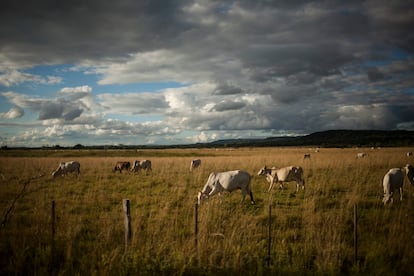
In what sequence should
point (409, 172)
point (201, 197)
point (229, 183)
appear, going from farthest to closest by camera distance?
point (409, 172) < point (229, 183) < point (201, 197)

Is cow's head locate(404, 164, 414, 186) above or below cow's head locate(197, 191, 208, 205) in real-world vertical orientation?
above

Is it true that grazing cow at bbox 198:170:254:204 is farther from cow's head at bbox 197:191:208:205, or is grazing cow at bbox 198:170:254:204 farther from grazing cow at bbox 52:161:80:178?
grazing cow at bbox 52:161:80:178

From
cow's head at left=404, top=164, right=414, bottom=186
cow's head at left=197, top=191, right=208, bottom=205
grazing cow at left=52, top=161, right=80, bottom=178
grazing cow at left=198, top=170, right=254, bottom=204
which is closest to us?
cow's head at left=197, top=191, right=208, bottom=205

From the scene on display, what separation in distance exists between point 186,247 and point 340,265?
3628 millimetres

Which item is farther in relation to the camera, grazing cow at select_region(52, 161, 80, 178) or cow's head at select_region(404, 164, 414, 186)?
grazing cow at select_region(52, 161, 80, 178)

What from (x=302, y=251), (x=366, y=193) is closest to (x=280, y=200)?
(x=366, y=193)

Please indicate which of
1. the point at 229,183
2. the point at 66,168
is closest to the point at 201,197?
A: the point at 229,183

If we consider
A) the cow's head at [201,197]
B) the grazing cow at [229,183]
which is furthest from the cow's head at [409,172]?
the cow's head at [201,197]

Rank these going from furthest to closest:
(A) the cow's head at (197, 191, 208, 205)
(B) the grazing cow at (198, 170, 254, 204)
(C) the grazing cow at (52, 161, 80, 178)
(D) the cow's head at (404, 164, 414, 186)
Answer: (C) the grazing cow at (52, 161, 80, 178), (D) the cow's head at (404, 164, 414, 186), (B) the grazing cow at (198, 170, 254, 204), (A) the cow's head at (197, 191, 208, 205)

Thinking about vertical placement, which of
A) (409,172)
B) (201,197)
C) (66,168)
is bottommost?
(201,197)

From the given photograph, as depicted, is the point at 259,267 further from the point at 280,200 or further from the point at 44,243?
the point at 280,200

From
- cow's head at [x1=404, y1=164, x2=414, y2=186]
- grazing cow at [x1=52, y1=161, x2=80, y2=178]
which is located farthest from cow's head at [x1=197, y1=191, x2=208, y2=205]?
grazing cow at [x1=52, y1=161, x2=80, y2=178]

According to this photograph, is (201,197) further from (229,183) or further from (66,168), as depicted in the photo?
(66,168)

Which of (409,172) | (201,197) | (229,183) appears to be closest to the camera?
(201,197)
